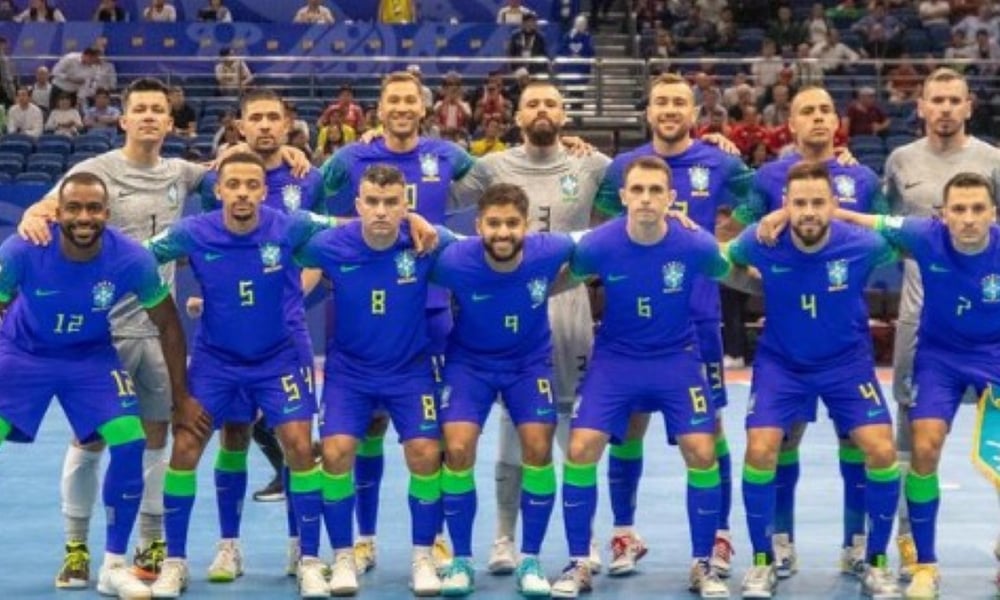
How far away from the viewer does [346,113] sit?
19531mm

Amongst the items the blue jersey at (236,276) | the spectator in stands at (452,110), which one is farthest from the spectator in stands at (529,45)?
the blue jersey at (236,276)

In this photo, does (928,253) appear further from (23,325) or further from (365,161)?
(23,325)

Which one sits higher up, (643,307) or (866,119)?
(866,119)

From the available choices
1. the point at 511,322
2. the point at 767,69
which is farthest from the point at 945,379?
the point at 767,69

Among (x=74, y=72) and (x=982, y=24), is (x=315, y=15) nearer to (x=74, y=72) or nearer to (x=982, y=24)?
(x=74, y=72)

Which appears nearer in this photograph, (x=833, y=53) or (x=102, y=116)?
(x=102, y=116)

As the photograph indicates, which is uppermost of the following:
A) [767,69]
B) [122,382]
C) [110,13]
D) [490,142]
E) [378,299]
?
[110,13]

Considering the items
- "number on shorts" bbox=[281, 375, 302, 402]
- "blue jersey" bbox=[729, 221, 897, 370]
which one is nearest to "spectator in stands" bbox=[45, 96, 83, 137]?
"number on shorts" bbox=[281, 375, 302, 402]

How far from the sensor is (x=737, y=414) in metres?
15.3

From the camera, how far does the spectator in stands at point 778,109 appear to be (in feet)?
65.1

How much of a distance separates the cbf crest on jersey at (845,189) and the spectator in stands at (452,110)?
33.2 ft

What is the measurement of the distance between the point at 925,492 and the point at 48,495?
5.55 metres

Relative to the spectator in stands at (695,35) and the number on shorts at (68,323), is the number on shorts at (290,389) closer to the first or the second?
the number on shorts at (68,323)

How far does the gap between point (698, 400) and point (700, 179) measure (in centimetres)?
129
